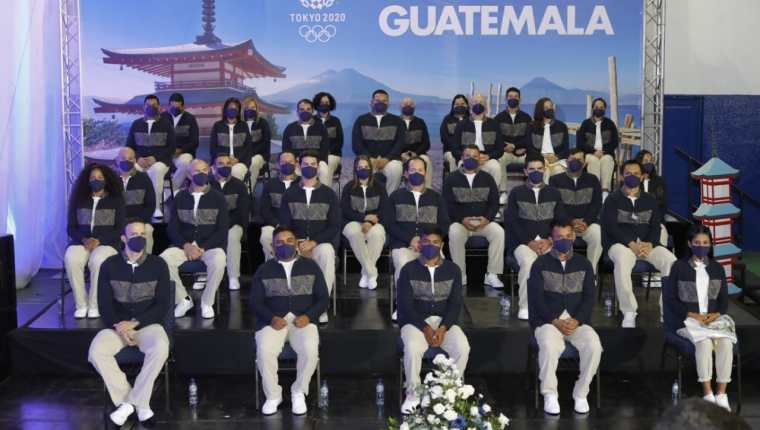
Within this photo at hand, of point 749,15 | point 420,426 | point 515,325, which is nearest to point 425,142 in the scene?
point 515,325

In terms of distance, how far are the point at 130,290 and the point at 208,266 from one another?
1.19m

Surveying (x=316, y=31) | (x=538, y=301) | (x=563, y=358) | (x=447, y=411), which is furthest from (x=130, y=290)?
(x=316, y=31)

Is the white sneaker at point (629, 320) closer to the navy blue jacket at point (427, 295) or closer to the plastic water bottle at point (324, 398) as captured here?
the navy blue jacket at point (427, 295)

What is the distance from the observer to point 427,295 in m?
7.79

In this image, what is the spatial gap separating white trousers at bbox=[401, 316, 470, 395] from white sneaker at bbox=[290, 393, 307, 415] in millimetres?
796

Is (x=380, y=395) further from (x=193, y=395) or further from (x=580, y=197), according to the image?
(x=580, y=197)

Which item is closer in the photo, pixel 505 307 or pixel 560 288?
pixel 560 288

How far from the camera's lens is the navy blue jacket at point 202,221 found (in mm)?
8914

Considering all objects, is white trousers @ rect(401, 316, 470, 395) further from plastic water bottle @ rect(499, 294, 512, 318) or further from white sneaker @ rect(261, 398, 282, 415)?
plastic water bottle @ rect(499, 294, 512, 318)

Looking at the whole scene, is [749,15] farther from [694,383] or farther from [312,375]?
[312,375]

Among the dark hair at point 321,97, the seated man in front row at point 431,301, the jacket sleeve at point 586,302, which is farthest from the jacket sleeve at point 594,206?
the dark hair at point 321,97

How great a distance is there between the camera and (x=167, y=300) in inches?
302

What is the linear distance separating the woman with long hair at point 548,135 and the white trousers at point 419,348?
374 cm

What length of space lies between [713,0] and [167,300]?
8476 millimetres
